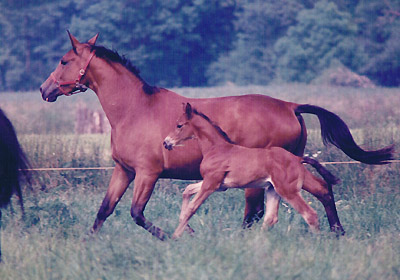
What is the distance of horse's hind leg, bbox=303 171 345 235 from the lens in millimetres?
6754

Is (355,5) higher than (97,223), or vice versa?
(97,223)

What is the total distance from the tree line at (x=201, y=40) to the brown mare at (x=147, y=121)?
108 feet

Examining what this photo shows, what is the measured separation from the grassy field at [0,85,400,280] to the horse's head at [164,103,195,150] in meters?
0.90

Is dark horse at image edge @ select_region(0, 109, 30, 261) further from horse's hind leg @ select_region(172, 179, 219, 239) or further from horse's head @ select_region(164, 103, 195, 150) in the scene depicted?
horse's hind leg @ select_region(172, 179, 219, 239)

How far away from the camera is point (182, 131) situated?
671cm

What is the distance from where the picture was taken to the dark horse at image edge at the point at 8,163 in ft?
21.2

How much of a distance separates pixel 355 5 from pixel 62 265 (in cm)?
4458

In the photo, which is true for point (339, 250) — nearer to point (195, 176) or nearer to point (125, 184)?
point (195, 176)

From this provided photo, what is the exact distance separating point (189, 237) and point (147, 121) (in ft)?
4.56

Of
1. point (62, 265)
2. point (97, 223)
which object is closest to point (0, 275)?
point (62, 265)

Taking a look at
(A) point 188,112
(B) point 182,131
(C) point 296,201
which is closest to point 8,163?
(B) point 182,131

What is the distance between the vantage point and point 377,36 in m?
43.0

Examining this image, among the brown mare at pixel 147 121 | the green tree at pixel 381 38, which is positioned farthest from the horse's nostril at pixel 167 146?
the green tree at pixel 381 38

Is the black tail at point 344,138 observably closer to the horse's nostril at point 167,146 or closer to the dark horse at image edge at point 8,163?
the horse's nostril at point 167,146
